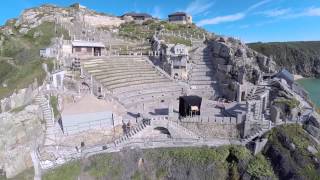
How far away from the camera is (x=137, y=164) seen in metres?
24.0

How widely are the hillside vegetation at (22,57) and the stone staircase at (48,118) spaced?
3518 millimetres

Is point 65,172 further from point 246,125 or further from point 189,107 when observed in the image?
point 246,125

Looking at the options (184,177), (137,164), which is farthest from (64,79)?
(184,177)

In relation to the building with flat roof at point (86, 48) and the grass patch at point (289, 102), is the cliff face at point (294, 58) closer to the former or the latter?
the building with flat roof at point (86, 48)

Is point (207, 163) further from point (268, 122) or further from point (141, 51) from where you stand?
point (141, 51)

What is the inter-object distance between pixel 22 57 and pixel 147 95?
18.8 metres

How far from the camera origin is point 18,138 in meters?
21.8

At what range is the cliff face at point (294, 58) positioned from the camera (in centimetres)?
13562

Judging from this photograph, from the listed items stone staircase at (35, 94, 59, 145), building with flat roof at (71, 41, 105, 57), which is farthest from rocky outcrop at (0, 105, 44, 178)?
building with flat roof at (71, 41, 105, 57)

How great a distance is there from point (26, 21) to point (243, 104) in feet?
148

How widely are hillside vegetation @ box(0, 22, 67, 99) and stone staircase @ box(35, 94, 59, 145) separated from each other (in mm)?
3518

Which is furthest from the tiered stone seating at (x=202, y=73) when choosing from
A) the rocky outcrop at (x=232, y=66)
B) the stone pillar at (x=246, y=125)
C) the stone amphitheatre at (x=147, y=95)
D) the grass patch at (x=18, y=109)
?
the grass patch at (x=18, y=109)

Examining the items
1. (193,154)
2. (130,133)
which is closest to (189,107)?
(193,154)

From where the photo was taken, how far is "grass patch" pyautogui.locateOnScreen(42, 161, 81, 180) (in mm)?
21281
